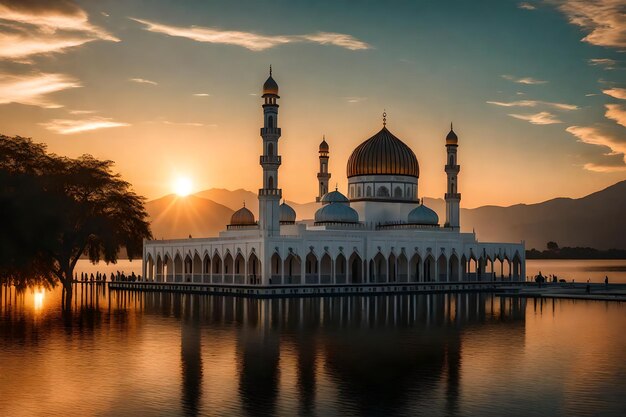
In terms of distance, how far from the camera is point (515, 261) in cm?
8406

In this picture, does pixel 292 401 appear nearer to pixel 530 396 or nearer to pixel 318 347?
pixel 530 396

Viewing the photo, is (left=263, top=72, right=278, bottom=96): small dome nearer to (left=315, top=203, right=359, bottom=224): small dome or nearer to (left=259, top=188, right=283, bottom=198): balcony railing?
(left=259, top=188, right=283, bottom=198): balcony railing

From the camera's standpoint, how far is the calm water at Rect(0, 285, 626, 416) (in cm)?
2217

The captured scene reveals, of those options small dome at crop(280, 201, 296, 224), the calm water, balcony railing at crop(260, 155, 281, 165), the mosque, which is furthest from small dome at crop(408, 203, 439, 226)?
the calm water

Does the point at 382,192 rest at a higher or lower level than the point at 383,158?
lower

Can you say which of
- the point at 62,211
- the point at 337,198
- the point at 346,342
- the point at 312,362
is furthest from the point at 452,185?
the point at 312,362

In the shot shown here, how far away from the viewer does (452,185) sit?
85.6 m

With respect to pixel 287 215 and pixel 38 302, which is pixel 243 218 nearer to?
pixel 287 215

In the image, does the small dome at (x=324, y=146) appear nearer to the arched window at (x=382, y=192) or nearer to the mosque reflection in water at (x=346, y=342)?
the arched window at (x=382, y=192)

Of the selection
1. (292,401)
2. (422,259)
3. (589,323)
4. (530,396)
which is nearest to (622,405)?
(530,396)

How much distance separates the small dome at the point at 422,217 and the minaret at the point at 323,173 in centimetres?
1436

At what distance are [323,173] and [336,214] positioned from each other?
1570 centimetres

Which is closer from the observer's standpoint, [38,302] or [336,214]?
[38,302]

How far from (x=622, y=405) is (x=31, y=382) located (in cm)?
1592
